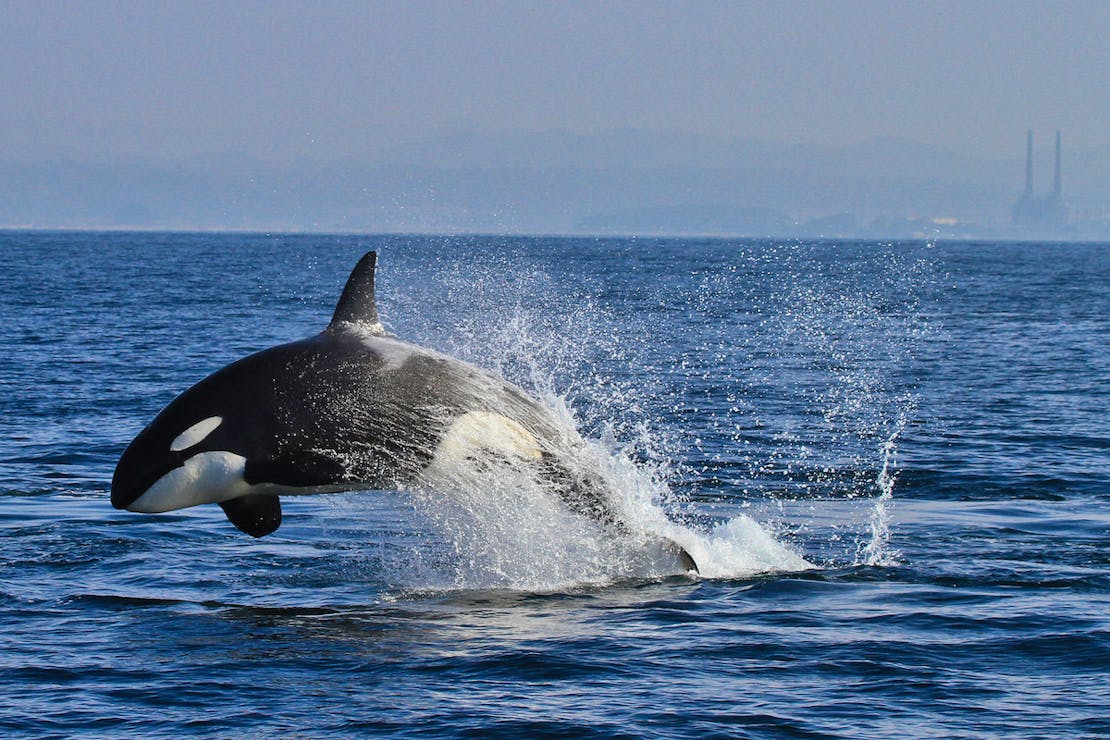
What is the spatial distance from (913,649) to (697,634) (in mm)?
1376

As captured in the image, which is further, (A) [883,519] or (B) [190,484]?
(A) [883,519]

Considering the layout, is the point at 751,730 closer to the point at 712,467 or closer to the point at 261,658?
the point at 261,658

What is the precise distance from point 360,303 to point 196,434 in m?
1.57

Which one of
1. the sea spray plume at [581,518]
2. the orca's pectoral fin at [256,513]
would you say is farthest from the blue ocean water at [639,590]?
the orca's pectoral fin at [256,513]

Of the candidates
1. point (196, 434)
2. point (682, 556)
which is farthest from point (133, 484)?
point (682, 556)

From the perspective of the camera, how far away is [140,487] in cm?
1047

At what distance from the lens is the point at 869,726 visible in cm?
833

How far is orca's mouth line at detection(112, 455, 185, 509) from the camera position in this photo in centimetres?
1038

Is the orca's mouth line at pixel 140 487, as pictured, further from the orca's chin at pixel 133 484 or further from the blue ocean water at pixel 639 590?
the blue ocean water at pixel 639 590

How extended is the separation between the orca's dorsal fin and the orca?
0.09 m

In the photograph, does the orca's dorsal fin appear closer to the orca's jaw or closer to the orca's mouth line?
the orca's jaw

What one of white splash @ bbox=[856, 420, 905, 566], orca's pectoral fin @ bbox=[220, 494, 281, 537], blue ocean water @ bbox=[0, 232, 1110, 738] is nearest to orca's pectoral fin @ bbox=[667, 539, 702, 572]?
blue ocean water @ bbox=[0, 232, 1110, 738]

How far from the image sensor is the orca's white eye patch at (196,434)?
10.4 m

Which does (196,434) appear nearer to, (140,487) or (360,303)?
(140,487)
